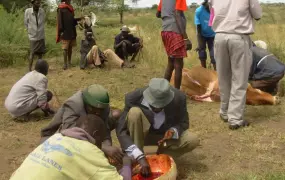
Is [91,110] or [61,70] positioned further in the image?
[61,70]

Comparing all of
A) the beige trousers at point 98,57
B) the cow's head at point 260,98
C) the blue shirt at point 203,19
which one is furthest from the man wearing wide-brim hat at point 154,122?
the beige trousers at point 98,57

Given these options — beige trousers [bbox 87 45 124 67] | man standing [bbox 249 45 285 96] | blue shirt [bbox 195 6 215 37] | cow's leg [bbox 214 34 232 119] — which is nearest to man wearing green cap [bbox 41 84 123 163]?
cow's leg [bbox 214 34 232 119]

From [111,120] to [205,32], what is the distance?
4020mm

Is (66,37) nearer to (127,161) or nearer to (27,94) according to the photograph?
(27,94)

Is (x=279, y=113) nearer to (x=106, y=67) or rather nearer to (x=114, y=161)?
(x=114, y=161)

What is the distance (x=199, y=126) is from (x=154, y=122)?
1562mm

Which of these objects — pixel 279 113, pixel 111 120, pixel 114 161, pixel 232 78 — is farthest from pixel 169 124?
pixel 279 113

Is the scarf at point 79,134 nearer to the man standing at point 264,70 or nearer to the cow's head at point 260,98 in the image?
the cow's head at point 260,98

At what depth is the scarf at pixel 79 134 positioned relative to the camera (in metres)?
2.51

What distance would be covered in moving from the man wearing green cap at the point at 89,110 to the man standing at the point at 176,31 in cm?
246

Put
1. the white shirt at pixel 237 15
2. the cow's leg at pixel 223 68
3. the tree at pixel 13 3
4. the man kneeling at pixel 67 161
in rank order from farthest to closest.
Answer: the tree at pixel 13 3
the cow's leg at pixel 223 68
the white shirt at pixel 237 15
the man kneeling at pixel 67 161

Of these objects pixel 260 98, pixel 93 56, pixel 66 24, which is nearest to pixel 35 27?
pixel 66 24

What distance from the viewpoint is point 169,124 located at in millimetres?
3822

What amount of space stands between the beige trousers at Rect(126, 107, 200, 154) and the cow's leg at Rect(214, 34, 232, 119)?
1415 mm
